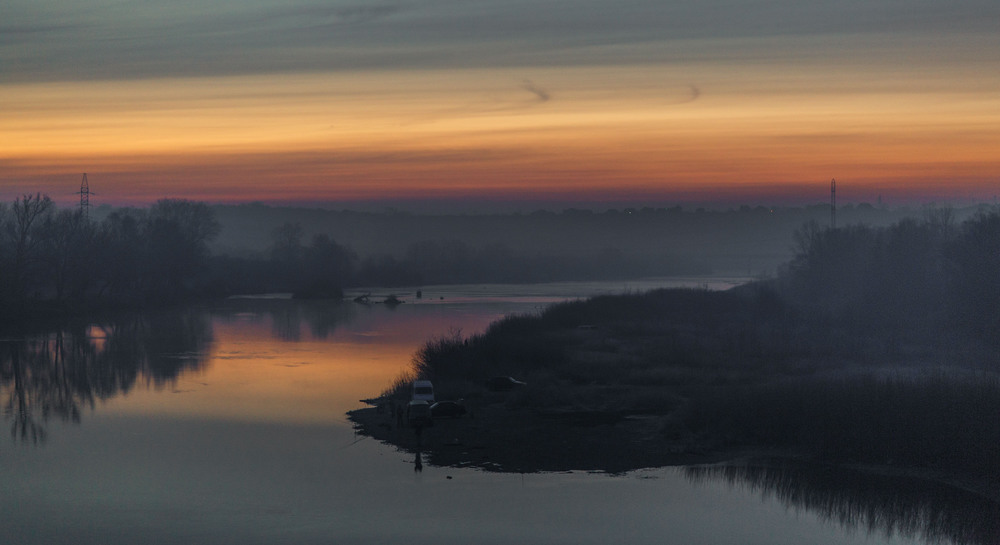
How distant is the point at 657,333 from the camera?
6084 centimetres

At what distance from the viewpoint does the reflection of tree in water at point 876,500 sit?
888 inches

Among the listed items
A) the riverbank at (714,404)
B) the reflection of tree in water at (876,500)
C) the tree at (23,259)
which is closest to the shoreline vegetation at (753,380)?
the riverbank at (714,404)

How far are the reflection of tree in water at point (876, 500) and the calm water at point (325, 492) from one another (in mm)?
65

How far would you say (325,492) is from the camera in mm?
25359

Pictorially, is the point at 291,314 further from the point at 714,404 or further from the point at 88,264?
the point at 714,404

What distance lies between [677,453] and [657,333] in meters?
31.8

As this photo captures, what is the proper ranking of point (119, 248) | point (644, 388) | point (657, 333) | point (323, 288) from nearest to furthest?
point (644, 388), point (657, 333), point (119, 248), point (323, 288)

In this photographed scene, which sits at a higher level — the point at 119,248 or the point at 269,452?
the point at 119,248

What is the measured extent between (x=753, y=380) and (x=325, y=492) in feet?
68.3

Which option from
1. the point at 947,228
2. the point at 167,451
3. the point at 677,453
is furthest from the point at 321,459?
the point at 947,228

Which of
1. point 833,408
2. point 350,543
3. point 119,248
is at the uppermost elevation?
point 119,248

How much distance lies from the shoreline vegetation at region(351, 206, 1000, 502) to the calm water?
1694mm

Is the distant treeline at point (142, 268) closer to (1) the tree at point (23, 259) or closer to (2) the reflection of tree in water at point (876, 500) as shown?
(1) the tree at point (23, 259)

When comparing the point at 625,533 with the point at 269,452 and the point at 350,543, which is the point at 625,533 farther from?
the point at 269,452
